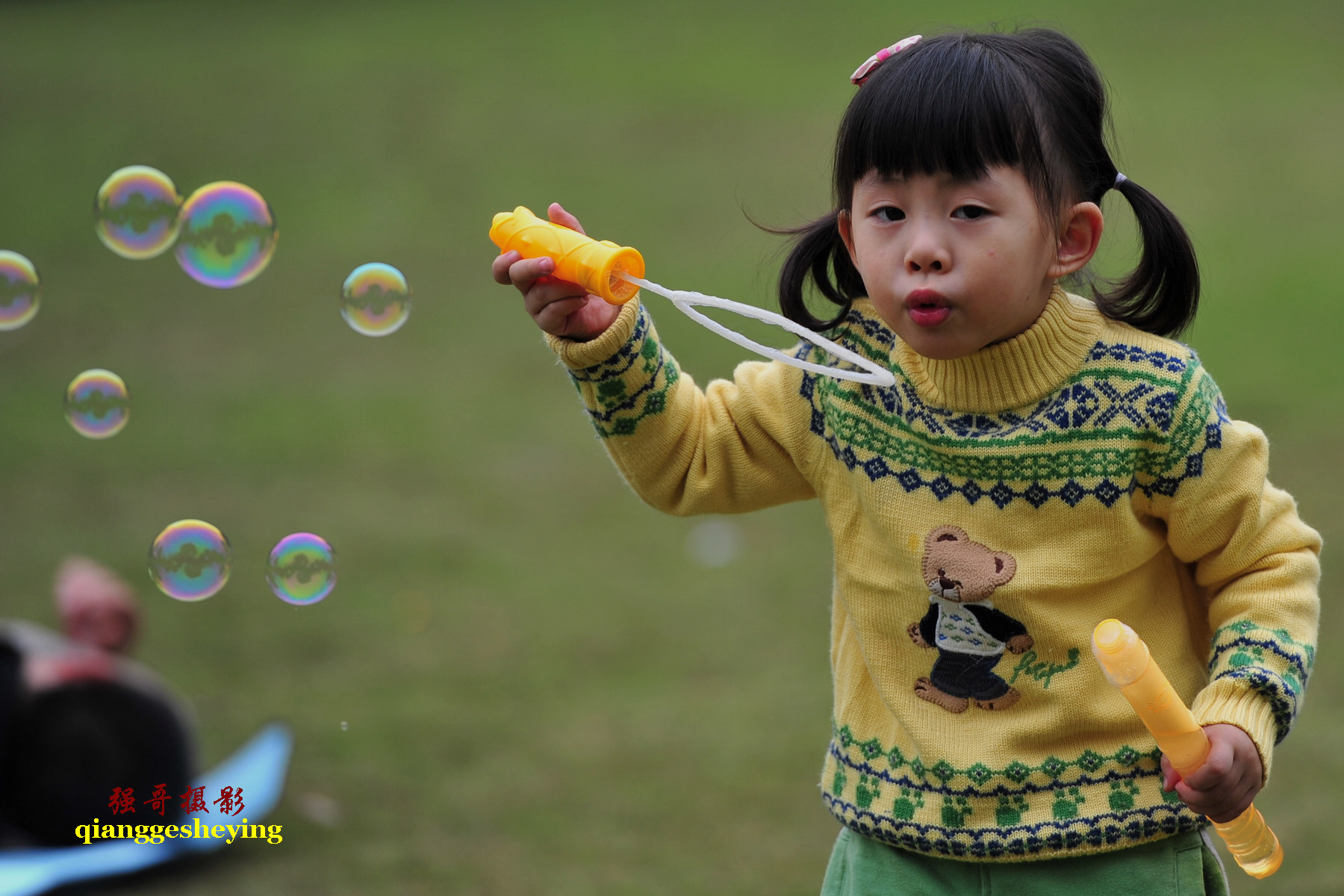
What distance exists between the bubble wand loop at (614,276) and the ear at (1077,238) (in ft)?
0.61

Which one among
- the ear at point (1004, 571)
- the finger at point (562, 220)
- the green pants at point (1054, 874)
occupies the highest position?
the finger at point (562, 220)

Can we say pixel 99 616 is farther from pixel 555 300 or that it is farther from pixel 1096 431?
pixel 1096 431

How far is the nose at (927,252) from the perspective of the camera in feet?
4.57

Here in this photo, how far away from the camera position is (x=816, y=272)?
5.45 ft

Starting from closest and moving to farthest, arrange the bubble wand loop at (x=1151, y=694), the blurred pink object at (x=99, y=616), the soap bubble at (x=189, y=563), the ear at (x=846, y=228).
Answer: the bubble wand loop at (x=1151, y=694) < the ear at (x=846, y=228) < the soap bubble at (x=189, y=563) < the blurred pink object at (x=99, y=616)

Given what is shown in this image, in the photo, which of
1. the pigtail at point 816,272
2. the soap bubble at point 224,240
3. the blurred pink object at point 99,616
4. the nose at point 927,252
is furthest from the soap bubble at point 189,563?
the nose at point 927,252

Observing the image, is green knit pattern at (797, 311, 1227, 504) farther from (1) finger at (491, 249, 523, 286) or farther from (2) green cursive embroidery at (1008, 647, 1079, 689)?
(1) finger at (491, 249, 523, 286)

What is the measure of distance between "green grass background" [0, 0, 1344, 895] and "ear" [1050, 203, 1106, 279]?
0.24 metres

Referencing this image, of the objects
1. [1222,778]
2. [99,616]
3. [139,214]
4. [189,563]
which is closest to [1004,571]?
[1222,778]

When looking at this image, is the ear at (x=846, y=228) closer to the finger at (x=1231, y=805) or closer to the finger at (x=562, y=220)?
the finger at (x=562, y=220)

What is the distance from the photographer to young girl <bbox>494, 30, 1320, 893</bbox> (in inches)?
55.9

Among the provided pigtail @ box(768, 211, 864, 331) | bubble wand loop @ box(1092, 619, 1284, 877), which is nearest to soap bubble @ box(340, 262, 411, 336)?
pigtail @ box(768, 211, 864, 331)

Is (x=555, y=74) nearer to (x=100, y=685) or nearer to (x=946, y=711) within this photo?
(x=100, y=685)

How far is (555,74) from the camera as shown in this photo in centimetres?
1143
